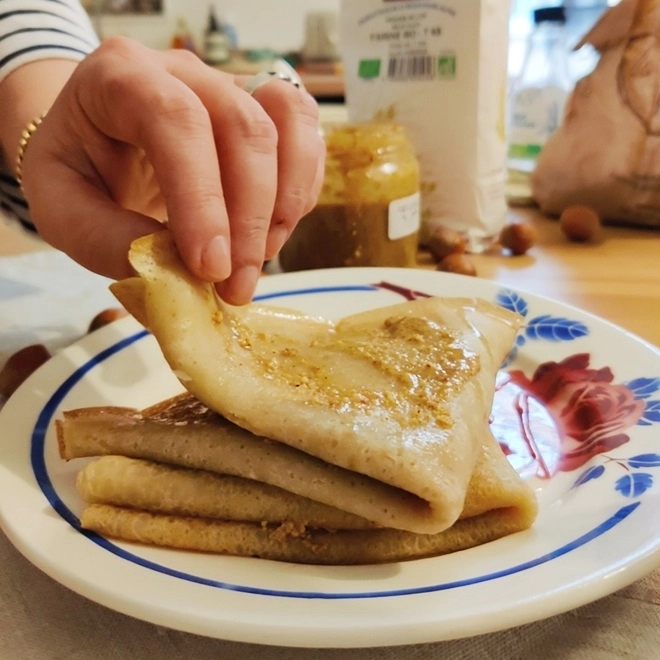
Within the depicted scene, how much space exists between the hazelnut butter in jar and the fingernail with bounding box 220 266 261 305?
0.55 metres

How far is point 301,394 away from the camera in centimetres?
56

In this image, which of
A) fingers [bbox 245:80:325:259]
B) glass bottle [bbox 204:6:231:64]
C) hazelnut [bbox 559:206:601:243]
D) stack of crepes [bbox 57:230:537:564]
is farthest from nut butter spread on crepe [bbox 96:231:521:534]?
glass bottle [bbox 204:6:231:64]

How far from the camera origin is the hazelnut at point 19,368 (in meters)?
0.87

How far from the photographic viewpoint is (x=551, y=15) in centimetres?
171

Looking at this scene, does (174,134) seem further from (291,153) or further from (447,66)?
(447,66)

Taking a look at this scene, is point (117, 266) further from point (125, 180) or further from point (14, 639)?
point (14, 639)

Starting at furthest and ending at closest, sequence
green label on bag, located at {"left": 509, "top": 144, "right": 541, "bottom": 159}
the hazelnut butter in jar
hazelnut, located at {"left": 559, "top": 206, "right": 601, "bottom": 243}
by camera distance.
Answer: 1. green label on bag, located at {"left": 509, "top": 144, "right": 541, "bottom": 159}
2. hazelnut, located at {"left": 559, "top": 206, "right": 601, "bottom": 243}
3. the hazelnut butter in jar

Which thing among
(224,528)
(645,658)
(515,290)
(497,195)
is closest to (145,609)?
(224,528)

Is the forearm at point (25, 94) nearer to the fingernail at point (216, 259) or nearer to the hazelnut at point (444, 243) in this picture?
the fingernail at point (216, 259)

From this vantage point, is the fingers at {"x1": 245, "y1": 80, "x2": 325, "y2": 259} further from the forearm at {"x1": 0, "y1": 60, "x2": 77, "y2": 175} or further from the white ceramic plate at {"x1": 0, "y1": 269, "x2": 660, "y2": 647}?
the forearm at {"x1": 0, "y1": 60, "x2": 77, "y2": 175}

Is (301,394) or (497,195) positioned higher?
(301,394)

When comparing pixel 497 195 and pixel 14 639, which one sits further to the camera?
pixel 497 195

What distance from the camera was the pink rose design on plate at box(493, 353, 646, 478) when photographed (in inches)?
26.4

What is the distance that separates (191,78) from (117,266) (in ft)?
0.72
